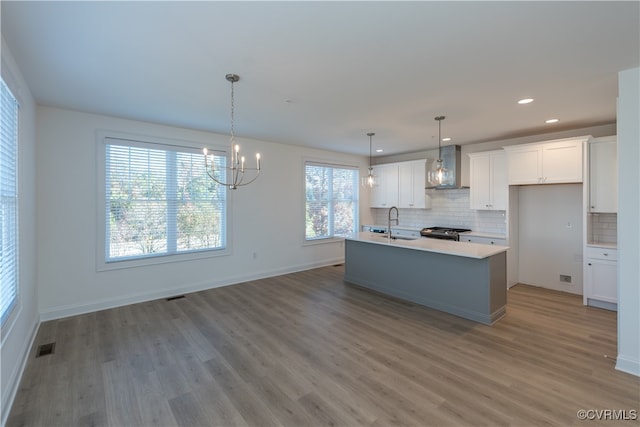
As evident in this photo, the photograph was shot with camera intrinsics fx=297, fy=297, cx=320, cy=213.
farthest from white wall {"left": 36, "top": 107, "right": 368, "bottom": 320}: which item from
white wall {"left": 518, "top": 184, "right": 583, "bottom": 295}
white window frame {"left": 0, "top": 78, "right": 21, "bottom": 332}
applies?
white wall {"left": 518, "top": 184, "right": 583, "bottom": 295}

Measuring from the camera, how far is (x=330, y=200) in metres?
7.02

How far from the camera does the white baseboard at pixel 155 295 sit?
3.85m

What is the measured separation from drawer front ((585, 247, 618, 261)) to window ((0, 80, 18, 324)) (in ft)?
21.0

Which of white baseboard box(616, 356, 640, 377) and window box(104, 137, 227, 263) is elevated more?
window box(104, 137, 227, 263)

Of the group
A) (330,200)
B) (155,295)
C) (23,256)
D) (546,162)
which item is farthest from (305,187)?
(23,256)

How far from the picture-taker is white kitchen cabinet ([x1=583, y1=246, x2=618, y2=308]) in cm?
398

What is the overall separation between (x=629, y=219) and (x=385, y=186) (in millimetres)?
4799

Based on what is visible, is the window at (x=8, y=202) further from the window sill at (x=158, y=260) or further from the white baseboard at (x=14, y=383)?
the window sill at (x=158, y=260)

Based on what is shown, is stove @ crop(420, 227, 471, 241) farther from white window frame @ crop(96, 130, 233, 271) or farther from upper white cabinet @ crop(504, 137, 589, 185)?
white window frame @ crop(96, 130, 233, 271)

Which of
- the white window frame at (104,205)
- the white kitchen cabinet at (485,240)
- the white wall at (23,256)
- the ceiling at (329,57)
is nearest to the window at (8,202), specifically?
the white wall at (23,256)

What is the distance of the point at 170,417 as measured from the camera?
6.85 ft

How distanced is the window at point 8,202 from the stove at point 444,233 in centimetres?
581

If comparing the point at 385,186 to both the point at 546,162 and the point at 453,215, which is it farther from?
the point at 546,162

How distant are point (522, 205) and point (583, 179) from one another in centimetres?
113
